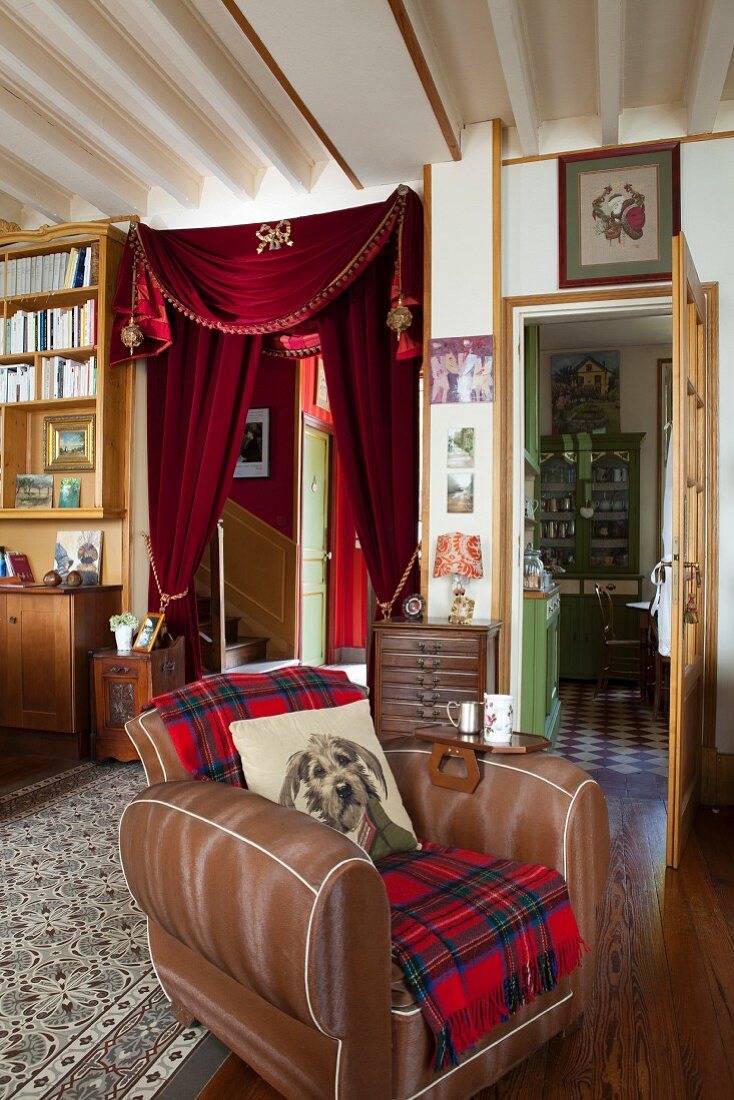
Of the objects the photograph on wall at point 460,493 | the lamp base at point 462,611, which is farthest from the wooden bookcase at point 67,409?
the lamp base at point 462,611

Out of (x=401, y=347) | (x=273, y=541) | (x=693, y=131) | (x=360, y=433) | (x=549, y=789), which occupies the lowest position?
(x=549, y=789)

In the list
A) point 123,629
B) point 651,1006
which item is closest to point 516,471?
point 123,629

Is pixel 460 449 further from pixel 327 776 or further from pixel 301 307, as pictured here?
pixel 327 776

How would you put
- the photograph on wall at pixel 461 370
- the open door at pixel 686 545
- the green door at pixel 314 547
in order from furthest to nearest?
the green door at pixel 314 547, the photograph on wall at pixel 461 370, the open door at pixel 686 545

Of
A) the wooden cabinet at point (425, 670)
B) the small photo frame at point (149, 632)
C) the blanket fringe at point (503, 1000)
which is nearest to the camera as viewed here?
the blanket fringe at point (503, 1000)

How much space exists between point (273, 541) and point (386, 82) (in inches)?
186

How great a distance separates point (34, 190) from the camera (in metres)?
4.95

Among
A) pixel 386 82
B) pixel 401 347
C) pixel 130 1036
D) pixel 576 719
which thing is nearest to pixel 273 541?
pixel 576 719

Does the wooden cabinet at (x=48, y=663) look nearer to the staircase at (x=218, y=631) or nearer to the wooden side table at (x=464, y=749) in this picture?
the staircase at (x=218, y=631)

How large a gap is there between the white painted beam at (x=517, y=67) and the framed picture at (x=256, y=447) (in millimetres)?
4149

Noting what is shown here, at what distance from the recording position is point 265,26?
10.4ft

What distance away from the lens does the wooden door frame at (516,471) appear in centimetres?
396

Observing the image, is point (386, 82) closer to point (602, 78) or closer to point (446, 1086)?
point (602, 78)

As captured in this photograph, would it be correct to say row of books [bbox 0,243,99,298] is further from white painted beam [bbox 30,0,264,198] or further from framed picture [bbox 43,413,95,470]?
white painted beam [bbox 30,0,264,198]
